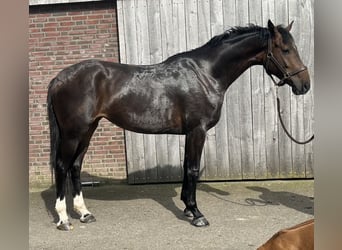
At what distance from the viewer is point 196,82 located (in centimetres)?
310

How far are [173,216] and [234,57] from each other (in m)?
1.34

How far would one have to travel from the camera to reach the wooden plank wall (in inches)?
152

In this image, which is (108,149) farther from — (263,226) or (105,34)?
(263,226)

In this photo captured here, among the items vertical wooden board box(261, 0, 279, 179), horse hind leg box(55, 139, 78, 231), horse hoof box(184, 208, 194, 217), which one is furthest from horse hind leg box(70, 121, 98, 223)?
vertical wooden board box(261, 0, 279, 179)

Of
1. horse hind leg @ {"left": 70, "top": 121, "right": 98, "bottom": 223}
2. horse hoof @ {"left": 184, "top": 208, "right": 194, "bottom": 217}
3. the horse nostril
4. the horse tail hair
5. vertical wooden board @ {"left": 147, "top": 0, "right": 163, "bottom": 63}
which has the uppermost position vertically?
vertical wooden board @ {"left": 147, "top": 0, "right": 163, "bottom": 63}

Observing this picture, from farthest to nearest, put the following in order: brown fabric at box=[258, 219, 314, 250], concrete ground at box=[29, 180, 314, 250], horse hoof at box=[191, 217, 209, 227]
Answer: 1. horse hoof at box=[191, 217, 209, 227]
2. concrete ground at box=[29, 180, 314, 250]
3. brown fabric at box=[258, 219, 314, 250]

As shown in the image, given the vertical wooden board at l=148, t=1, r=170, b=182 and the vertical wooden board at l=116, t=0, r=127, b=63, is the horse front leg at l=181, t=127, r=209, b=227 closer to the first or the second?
the vertical wooden board at l=148, t=1, r=170, b=182

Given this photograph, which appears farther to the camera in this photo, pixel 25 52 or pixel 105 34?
pixel 105 34

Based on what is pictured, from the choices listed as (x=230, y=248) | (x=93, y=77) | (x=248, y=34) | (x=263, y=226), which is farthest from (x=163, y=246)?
(x=248, y=34)

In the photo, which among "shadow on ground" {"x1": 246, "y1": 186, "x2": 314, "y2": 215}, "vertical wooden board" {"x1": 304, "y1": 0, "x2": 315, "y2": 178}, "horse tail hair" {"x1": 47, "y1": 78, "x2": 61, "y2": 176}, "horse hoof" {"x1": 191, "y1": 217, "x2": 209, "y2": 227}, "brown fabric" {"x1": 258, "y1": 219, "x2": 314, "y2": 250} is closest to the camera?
"brown fabric" {"x1": 258, "y1": 219, "x2": 314, "y2": 250}

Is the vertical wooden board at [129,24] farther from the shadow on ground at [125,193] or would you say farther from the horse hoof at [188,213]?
the horse hoof at [188,213]

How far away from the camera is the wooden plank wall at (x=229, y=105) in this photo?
12.7ft

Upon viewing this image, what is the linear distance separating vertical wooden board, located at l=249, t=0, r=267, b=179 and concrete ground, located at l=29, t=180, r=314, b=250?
0.18 meters

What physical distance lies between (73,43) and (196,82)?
1545 mm
